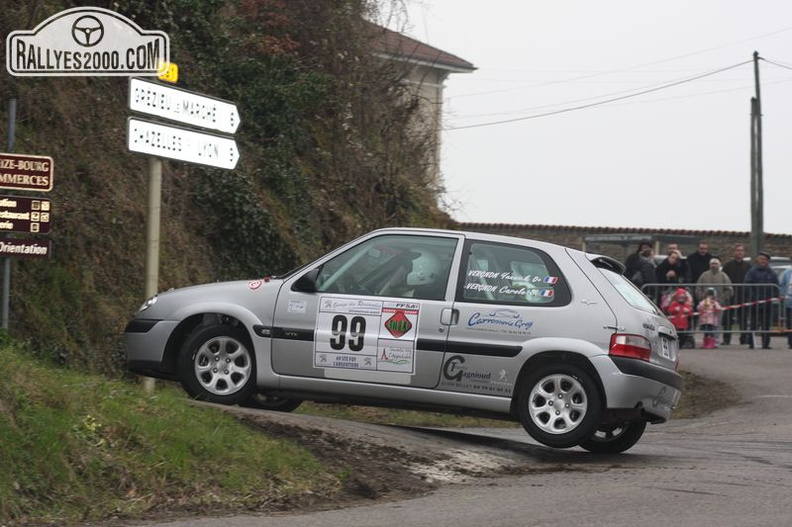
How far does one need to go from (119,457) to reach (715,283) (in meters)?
18.2

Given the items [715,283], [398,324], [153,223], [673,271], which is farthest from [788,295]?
[153,223]

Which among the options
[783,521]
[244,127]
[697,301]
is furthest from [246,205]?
[783,521]

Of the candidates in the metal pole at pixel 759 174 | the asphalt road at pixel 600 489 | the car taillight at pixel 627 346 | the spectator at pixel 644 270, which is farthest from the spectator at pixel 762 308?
the metal pole at pixel 759 174

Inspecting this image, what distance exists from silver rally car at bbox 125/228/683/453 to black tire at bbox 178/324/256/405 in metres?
0.01

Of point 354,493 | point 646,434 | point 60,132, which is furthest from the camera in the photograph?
point 60,132

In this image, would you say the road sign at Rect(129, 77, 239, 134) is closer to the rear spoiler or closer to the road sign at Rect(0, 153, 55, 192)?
the road sign at Rect(0, 153, 55, 192)

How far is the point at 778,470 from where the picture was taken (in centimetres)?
977

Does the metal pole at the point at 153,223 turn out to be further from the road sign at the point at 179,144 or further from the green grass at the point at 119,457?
the green grass at the point at 119,457

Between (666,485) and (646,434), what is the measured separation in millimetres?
5252

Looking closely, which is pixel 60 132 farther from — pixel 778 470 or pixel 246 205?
pixel 778 470

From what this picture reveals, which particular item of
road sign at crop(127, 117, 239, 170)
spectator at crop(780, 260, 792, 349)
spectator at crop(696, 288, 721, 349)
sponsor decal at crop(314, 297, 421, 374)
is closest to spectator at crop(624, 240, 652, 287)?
spectator at crop(696, 288, 721, 349)

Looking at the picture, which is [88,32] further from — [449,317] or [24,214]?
[449,317]

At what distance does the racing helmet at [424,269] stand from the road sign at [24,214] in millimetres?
3073

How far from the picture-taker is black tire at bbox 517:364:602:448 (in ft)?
33.1
